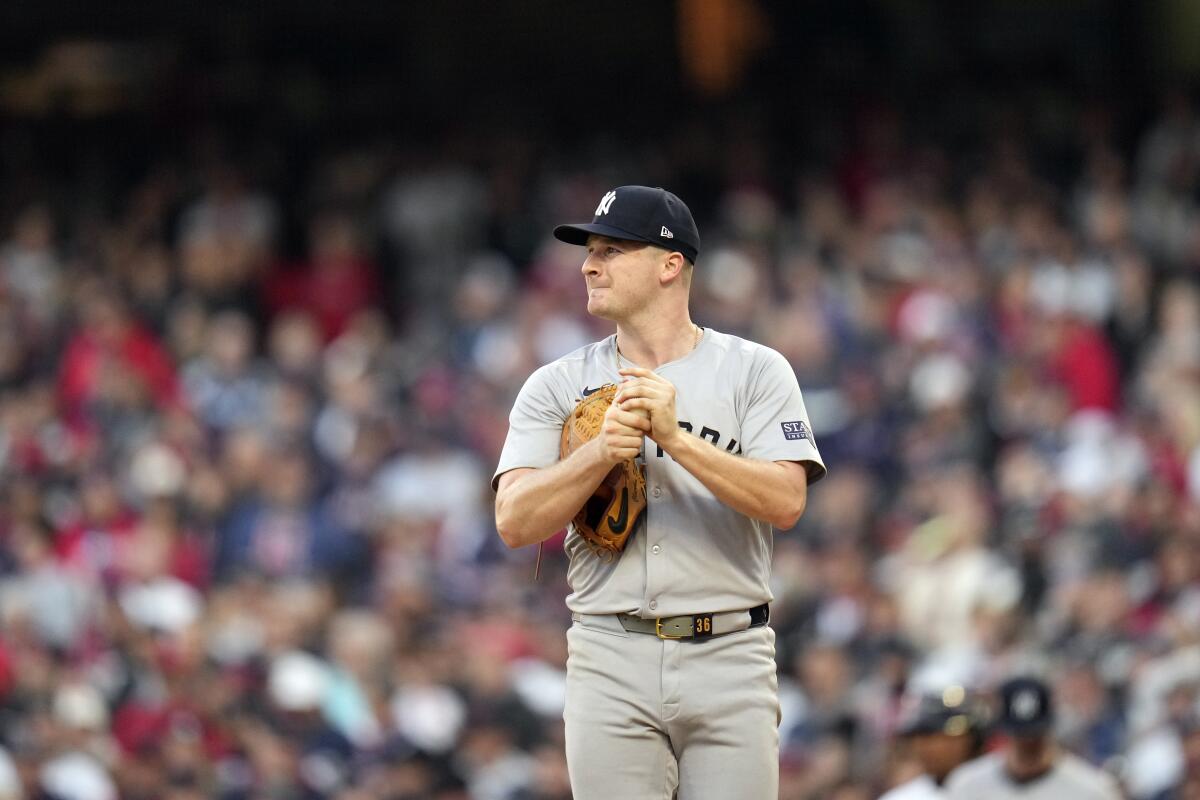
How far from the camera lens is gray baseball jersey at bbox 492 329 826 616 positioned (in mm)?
4707

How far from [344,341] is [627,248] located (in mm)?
9302

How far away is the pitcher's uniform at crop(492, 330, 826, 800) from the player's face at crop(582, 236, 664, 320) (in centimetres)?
19

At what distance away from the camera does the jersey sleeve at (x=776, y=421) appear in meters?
4.73

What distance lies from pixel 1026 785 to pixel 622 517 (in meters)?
2.10

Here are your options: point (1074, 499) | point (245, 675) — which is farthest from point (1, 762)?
point (1074, 499)

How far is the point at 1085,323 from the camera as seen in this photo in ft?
38.1

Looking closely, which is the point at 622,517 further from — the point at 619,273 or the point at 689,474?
the point at 619,273

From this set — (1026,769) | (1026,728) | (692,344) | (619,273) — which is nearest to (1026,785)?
(1026,769)

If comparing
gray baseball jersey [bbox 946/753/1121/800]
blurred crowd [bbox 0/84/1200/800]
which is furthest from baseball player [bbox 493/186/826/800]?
blurred crowd [bbox 0/84/1200/800]

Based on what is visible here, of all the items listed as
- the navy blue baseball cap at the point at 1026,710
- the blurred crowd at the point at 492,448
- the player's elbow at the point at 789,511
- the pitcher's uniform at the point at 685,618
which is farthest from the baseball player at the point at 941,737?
the blurred crowd at the point at 492,448

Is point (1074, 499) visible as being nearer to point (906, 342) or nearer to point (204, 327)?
point (906, 342)

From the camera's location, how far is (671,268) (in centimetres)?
483

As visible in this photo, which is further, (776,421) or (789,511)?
(776,421)

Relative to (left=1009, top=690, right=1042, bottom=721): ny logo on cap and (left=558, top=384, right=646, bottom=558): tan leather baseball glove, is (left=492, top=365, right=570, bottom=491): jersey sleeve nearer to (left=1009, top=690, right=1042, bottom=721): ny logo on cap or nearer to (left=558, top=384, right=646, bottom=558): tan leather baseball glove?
(left=558, top=384, right=646, bottom=558): tan leather baseball glove
